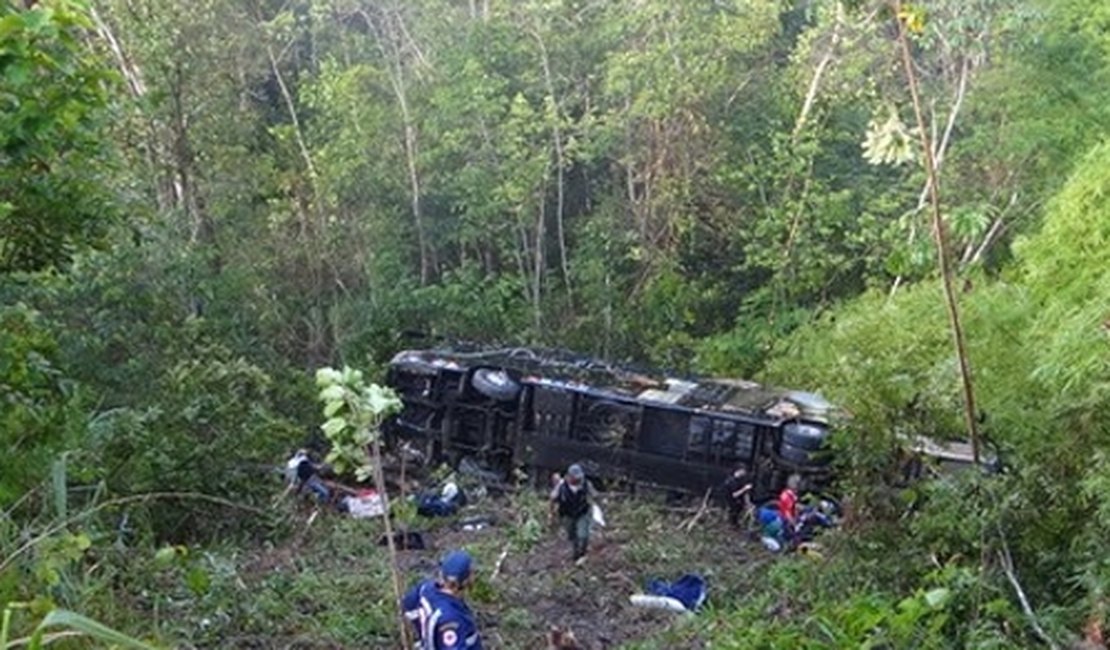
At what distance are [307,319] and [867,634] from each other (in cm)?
1701

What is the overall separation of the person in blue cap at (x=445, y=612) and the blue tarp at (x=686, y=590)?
395cm

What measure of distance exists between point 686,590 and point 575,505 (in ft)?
4.60

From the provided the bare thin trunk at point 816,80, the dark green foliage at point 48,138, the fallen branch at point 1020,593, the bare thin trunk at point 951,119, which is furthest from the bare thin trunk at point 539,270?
the dark green foliage at point 48,138

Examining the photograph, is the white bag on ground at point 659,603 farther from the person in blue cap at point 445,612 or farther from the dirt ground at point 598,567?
the person in blue cap at point 445,612

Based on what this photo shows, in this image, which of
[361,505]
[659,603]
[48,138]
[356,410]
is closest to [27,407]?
[48,138]

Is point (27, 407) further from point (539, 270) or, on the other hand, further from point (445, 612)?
point (539, 270)

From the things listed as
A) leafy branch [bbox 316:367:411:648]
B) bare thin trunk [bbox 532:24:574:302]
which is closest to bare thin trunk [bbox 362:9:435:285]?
bare thin trunk [bbox 532:24:574:302]

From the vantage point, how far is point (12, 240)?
19.8 feet

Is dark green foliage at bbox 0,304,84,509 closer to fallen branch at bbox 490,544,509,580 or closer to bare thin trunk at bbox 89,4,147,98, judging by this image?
fallen branch at bbox 490,544,509,580

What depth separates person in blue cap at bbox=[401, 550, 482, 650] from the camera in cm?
617

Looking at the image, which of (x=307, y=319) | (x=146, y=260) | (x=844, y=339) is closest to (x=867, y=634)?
(x=844, y=339)

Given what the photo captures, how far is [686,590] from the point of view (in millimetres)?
10242

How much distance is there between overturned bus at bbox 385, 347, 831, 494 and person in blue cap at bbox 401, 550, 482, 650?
7.71m

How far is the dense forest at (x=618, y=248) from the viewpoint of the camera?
28.2 ft
